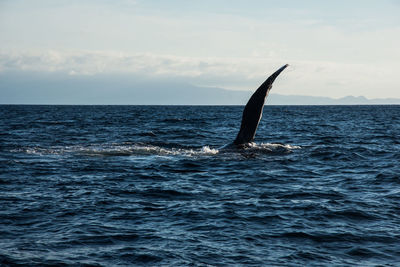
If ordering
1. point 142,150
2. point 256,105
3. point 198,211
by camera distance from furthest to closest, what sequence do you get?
point 142,150 → point 256,105 → point 198,211

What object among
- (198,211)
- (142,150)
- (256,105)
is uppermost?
(256,105)

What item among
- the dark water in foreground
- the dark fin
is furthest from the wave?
the dark fin

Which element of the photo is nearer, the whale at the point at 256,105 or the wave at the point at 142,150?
the whale at the point at 256,105

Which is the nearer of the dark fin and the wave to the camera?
the dark fin

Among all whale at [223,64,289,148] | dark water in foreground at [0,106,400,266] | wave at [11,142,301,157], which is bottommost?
dark water in foreground at [0,106,400,266]

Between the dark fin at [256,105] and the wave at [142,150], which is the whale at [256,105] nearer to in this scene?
the dark fin at [256,105]

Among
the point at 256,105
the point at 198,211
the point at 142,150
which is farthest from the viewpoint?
the point at 142,150

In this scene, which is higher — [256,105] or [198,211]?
[256,105]

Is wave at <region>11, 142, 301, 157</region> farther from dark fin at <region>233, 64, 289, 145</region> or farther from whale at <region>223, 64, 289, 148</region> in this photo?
dark fin at <region>233, 64, 289, 145</region>

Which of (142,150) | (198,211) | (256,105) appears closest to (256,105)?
(256,105)

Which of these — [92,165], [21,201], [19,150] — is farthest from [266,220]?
[19,150]

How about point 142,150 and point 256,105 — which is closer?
point 256,105

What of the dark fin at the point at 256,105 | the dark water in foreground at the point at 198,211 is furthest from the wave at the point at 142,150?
Result: the dark fin at the point at 256,105

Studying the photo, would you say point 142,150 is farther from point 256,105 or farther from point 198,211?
point 198,211
